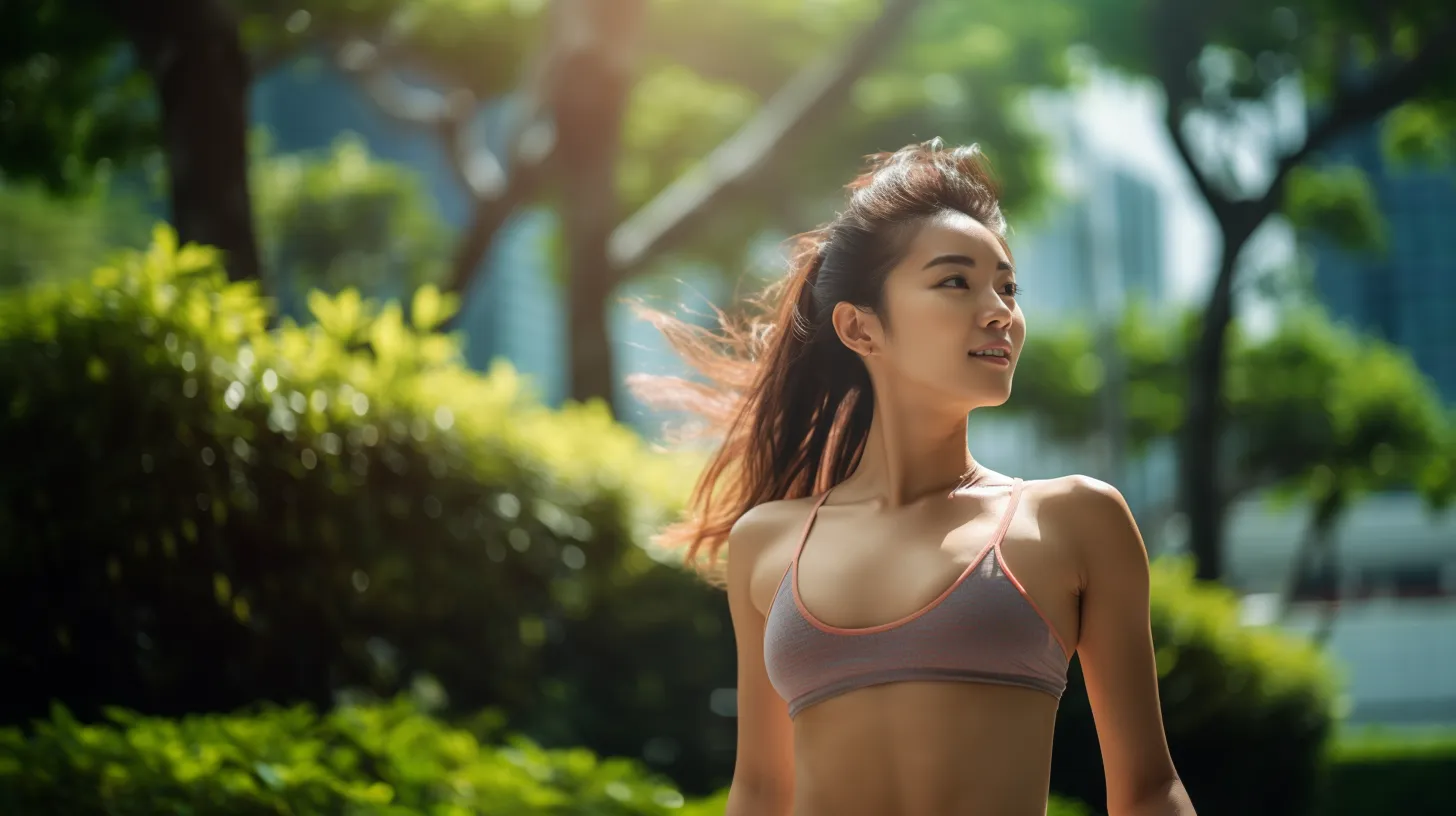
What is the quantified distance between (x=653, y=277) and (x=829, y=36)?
26.0ft

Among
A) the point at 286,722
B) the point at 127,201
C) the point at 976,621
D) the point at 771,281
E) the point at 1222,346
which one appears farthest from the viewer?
the point at 127,201

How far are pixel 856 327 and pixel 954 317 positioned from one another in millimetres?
234

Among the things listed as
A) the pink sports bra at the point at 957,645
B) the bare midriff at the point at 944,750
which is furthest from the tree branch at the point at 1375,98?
the bare midriff at the point at 944,750

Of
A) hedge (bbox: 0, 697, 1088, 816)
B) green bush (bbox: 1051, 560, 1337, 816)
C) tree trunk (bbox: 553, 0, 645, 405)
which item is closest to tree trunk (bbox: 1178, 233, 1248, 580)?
tree trunk (bbox: 553, 0, 645, 405)

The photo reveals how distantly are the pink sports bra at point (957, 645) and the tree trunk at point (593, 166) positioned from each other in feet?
30.5

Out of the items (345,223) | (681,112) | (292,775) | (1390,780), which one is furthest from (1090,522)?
(345,223)

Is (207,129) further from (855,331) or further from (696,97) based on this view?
(696,97)

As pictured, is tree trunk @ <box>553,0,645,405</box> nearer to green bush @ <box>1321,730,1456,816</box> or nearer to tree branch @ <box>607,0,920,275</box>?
tree branch @ <box>607,0,920,275</box>

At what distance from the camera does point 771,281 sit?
319 centimetres

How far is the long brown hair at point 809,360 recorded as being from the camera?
2443 millimetres

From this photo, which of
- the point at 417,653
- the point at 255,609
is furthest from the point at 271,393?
the point at 417,653

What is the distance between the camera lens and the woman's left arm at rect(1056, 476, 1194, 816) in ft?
6.95

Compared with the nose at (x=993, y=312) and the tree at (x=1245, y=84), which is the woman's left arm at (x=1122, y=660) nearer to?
the nose at (x=993, y=312)

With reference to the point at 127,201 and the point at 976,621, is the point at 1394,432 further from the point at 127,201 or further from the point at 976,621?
the point at 976,621
